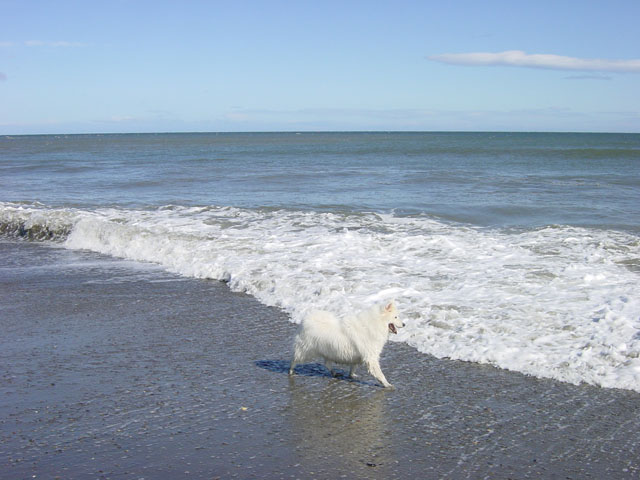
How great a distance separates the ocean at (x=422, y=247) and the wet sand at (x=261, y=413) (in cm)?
89

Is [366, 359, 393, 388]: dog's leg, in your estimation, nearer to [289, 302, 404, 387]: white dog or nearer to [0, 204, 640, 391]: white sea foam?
[289, 302, 404, 387]: white dog

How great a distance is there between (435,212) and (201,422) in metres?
14.5

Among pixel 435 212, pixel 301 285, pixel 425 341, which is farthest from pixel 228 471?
pixel 435 212

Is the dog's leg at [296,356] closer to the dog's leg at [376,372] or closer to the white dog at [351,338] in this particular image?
the white dog at [351,338]

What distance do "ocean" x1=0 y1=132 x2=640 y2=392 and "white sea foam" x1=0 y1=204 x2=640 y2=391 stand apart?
0.10 feet

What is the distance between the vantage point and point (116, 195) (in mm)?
24641

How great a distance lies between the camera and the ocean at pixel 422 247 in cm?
761

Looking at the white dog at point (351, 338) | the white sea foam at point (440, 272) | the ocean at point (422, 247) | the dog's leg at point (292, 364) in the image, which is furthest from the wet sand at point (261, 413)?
the ocean at point (422, 247)

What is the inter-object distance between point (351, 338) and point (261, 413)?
122 centimetres

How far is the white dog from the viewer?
6.24 meters

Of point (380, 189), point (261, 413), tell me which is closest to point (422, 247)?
point (261, 413)

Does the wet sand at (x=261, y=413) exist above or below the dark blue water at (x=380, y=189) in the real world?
below

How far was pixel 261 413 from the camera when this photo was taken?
18.5 ft

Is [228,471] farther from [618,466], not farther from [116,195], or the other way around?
[116,195]
